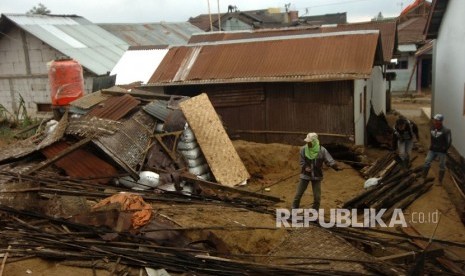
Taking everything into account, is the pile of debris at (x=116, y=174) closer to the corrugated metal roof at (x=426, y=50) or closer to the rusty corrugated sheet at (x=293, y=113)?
the rusty corrugated sheet at (x=293, y=113)

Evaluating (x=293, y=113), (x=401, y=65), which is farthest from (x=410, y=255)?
(x=401, y=65)

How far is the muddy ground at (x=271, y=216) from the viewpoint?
20.0 feet

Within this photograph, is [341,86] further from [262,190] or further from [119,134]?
[119,134]

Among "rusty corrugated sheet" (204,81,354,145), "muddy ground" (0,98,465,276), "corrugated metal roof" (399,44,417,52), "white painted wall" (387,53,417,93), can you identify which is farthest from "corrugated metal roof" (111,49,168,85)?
"white painted wall" (387,53,417,93)

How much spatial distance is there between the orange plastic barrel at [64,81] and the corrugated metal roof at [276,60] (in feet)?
9.70

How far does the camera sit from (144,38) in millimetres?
22984

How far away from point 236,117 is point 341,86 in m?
3.51

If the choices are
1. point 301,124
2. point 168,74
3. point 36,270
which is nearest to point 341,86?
point 301,124

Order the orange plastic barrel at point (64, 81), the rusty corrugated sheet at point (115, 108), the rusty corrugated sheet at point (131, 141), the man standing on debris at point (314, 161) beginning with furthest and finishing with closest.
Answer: the orange plastic barrel at point (64, 81) → the rusty corrugated sheet at point (115, 108) → the rusty corrugated sheet at point (131, 141) → the man standing on debris at point (314, 161)

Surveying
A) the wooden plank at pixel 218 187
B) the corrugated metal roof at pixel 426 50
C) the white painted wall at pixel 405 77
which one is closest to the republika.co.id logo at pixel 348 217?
the wooden plank at pixel 218 187

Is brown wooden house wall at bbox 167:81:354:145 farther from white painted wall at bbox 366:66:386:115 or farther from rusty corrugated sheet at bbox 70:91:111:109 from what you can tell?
white painted wall at bbox 366:66:386:115

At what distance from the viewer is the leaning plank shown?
35.9ft

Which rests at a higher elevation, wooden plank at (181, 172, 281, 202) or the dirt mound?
wooden plank at (181, 172, 281, 202)

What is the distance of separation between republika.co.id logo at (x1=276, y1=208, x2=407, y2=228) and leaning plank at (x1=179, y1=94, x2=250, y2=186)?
2.80m
